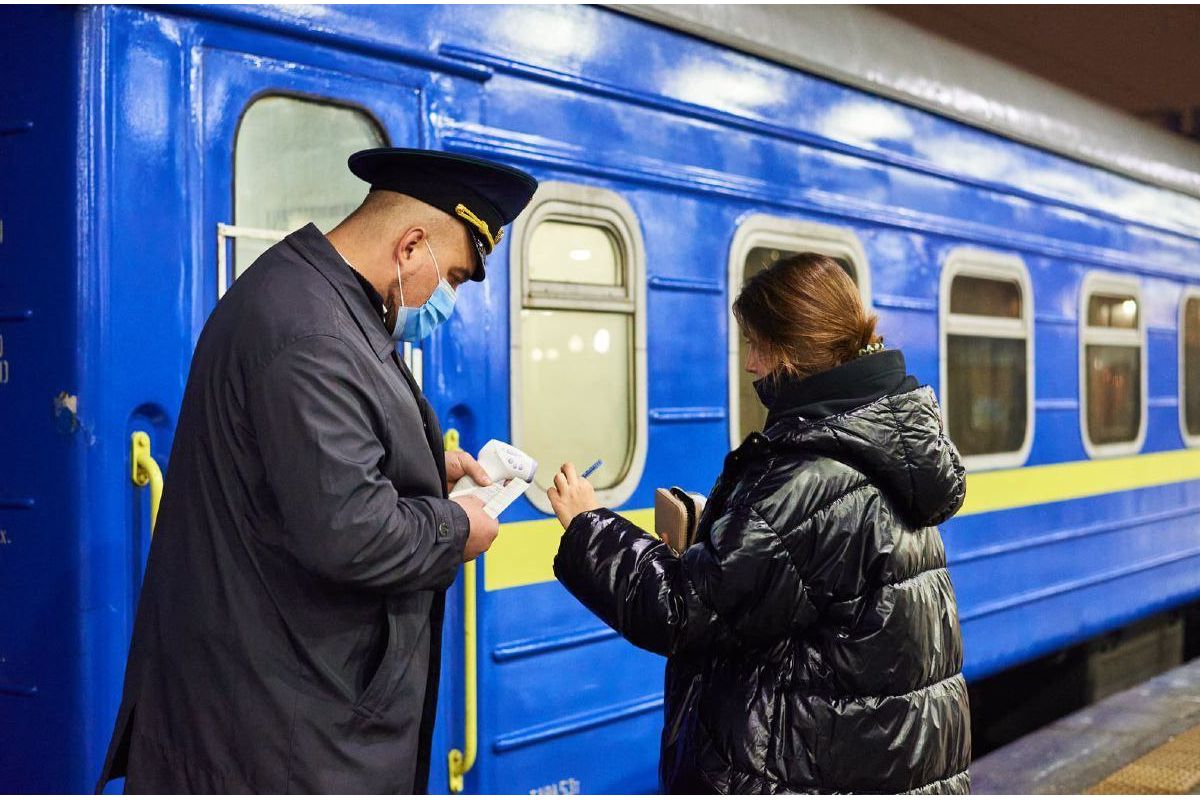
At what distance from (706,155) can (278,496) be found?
2.41 m

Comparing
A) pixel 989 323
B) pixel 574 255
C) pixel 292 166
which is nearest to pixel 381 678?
A: pixel 292 166

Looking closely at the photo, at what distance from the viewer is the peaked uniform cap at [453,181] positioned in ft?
6.33

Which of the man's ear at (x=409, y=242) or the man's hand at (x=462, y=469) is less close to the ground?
the man's ear at (x=409, y=242)

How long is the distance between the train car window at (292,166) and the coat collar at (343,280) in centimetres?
78

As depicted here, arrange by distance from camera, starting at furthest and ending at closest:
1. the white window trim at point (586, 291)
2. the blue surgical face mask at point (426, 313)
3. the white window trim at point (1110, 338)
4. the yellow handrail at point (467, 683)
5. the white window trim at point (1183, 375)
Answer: the white window trim at point (1183, 375) < the white window trim at point (1110, 338) < the white window trim at point (586, 291) < the yellow handrail at point (467, 683) < the blue surgical face mask at point (426, 313)

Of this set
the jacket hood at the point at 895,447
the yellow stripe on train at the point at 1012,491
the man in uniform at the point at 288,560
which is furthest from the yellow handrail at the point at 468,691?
the jacket hood at the point at 895,447

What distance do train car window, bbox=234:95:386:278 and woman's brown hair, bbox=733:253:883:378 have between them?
116 centimetres

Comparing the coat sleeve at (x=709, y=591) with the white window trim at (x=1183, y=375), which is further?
the white window trim at (x=1183, y=375)

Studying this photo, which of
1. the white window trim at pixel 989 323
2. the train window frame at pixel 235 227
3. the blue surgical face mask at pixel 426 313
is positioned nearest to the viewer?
the blue surgical face mask at pixel 426 313

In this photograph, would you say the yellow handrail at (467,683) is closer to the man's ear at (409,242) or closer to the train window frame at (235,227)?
the train window frame at (235,227)

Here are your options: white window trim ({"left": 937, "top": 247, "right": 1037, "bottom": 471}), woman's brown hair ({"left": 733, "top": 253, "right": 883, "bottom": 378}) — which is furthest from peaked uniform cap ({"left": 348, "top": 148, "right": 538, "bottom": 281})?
white window trim ({"left": 937, "top": 247, "right": 1037, "bottom": 471})

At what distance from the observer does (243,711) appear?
1.75 metres

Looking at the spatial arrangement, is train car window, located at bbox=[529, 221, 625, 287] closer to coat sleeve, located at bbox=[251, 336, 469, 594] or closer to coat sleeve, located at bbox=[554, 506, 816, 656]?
coat sleeve, located at bbox=[554, 506, 816, 656]

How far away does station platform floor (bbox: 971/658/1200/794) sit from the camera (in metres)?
4.64
